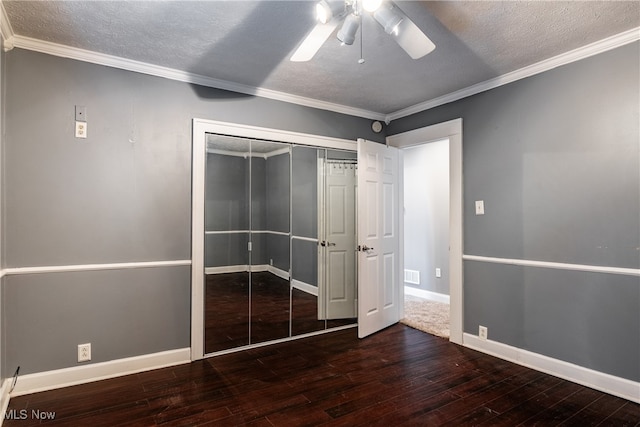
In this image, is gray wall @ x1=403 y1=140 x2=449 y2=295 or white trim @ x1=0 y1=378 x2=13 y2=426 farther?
gray wall @ x1=403 y1=140 x2=449 y2=295

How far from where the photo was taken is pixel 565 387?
2.46m

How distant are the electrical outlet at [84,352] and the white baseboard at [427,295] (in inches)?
161

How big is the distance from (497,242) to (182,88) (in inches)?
119

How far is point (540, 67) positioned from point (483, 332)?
7.48 ft

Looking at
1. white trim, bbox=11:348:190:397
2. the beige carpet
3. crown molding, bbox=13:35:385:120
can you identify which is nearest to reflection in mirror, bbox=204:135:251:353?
white trim, bbox=11:348:190:397

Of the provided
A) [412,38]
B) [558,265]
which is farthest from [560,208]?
[412,38]

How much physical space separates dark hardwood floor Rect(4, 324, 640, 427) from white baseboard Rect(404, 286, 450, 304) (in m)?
1.78

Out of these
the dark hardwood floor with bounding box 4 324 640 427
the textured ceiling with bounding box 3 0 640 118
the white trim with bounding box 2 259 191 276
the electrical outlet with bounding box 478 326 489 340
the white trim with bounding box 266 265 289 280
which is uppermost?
the textured ceiling with bounding box 3 0 640 118

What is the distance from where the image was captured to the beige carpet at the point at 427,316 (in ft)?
12.1

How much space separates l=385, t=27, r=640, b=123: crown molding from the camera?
231cm

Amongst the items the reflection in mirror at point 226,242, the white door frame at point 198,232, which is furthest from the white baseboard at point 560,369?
the white door frame at point 198,232

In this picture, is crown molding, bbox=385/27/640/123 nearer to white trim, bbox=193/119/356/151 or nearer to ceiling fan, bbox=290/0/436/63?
white trim, bbox=193/119/356/151

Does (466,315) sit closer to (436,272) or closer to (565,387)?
(565,387)

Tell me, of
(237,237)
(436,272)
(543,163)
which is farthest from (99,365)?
(436,272)
